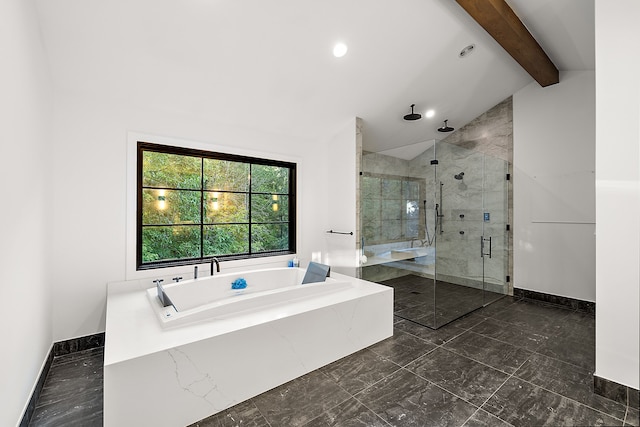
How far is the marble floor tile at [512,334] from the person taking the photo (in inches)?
105

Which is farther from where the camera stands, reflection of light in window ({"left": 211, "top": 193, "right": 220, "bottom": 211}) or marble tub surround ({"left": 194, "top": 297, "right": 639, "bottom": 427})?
reflection of light in window ({"left": 211, "top": 193, "right": 220, "bottom": 211})

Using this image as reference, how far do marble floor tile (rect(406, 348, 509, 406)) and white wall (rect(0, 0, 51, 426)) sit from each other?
7.91ft

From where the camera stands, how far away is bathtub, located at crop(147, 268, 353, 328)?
207cm

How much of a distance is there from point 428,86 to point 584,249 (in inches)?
107

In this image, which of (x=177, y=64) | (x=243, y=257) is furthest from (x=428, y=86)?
(x=243, y=257)

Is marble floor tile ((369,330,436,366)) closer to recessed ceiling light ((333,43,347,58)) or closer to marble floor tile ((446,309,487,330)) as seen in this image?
marble floor tile ((446,309,487,330))

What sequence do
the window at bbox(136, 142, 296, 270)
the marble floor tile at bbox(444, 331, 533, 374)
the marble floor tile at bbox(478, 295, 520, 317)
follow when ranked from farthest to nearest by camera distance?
1. the marble floor tile at bbox(478, 295, 520, 317)
2. the window at bbox(136, 142, 296, 270)
3. the marble floor tile at bbox(444, 331, 533, 374)

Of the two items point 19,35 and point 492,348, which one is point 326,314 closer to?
point 492,348

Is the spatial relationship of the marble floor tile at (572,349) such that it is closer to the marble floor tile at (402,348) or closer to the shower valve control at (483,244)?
the marble floor tile at (402,348)

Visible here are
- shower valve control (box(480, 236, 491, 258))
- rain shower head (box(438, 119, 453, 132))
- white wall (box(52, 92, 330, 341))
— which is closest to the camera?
white wall (box(52, 92, 330, 341))

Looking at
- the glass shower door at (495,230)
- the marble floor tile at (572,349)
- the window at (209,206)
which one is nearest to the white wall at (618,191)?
the marble floor tile at (572,349)

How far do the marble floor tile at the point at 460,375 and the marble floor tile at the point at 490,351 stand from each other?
95mm

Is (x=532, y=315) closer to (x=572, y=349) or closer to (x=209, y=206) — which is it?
(x=572, y=349)

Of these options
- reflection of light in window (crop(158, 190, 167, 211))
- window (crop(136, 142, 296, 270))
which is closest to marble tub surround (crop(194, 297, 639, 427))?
window (crop(136, 142, 296, 270))
